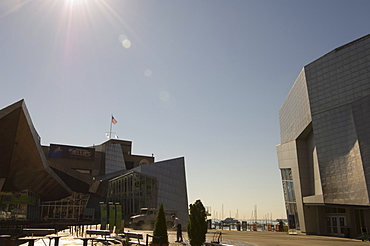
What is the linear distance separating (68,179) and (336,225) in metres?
38.5

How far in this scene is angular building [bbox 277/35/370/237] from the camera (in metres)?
27.6

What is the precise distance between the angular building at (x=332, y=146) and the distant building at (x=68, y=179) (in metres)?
15.9

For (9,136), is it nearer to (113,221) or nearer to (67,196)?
(113,221)

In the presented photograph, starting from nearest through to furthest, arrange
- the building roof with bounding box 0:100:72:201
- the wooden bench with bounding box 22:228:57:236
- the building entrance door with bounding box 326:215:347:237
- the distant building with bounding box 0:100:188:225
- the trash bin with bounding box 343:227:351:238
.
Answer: the wooden bench with bounding box 22:228:57:236, the building roof with bounding box 0:100:72:201, the distant building with bounding box 0:100:188:225, the trash bin with bounding box 343:227:351:238, the building entrance door with bounding box 326:215:347:237

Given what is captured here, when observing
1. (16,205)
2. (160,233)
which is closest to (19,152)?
(16,205)

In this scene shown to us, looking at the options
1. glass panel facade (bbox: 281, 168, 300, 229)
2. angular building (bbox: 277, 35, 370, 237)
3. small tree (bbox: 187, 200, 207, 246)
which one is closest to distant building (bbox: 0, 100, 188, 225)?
glass panel facade (bbox: 281, 168, 300, 229)

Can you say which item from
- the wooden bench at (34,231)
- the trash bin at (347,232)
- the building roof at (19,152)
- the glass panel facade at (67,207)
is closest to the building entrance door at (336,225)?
the trash bin at (347,232)

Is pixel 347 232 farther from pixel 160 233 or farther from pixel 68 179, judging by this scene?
pixel 68 179

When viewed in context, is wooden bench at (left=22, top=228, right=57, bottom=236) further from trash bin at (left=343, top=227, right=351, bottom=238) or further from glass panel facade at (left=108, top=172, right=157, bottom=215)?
trash bin at (left=343, top=227, right=351, bottom=238)

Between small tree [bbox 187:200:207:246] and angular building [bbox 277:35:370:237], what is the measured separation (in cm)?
1796

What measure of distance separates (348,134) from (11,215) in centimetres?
3625

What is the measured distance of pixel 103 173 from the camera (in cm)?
7894

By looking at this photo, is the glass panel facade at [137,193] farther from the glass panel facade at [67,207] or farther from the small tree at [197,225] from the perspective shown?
the small tree at [197,225]

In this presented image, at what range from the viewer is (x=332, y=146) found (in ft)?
99.0
